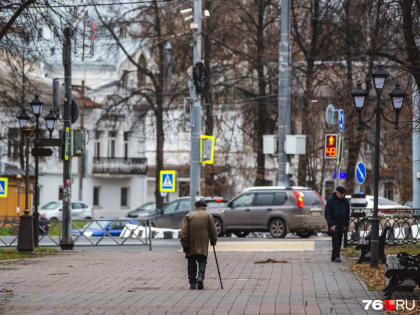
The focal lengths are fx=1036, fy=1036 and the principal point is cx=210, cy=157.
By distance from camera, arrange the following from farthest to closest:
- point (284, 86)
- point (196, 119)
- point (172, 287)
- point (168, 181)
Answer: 1. point (284, 86)
2. point (168, 181)
3. point (196, 119)
4. point (172, 287)

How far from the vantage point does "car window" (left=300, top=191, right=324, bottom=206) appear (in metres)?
36.1

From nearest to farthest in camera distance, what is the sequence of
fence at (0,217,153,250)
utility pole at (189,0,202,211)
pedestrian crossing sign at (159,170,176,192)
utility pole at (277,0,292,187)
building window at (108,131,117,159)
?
1. fence at (0,217,153,250)
2. utility pole at (189,0,202,211)
3. pedestrian crossing sign at (159,170,176,192)
4. utility pole at (277,0,292,187)
5. building window at (108,131,117,159)

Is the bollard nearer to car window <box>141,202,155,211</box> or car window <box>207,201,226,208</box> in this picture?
car window <box>207,201,226,208</box>

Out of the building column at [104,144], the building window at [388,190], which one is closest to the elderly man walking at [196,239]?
the building window at [388,190]

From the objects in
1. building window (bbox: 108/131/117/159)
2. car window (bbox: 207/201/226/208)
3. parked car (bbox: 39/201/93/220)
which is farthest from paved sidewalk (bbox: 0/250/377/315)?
building window (bbox: 108/131/117/159)

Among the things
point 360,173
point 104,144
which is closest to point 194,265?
point 360,173

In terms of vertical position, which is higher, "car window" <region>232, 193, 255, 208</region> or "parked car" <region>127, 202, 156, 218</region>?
"car window" <region>232, 193, 255, 208</region>

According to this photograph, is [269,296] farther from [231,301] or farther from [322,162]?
[322,162]

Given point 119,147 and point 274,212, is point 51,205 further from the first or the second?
point 274,212

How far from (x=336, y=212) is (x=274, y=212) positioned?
13.0 meters

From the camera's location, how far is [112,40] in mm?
49531

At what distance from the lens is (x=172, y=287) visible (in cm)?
1728

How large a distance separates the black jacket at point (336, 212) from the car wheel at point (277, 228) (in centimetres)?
1290

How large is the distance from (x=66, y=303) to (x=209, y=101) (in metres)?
33.4
